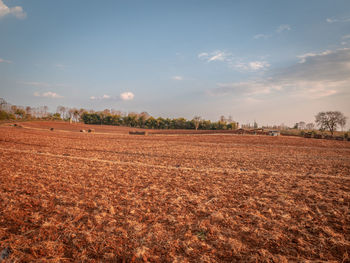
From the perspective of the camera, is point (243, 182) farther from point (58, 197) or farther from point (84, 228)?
point (58, 197)

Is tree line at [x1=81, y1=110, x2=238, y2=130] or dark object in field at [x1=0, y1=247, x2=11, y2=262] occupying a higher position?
tree line at [x1=81, y1=110, x2=238, y2=130]

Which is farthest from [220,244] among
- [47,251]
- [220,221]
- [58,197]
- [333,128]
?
[333,128]

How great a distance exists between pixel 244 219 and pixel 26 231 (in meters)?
4.52

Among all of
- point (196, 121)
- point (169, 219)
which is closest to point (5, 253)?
point (169, 219)

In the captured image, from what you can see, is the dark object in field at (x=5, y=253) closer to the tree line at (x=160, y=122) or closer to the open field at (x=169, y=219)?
the open field at (x=169, y=219)

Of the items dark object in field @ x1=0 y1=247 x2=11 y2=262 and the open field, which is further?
the open field

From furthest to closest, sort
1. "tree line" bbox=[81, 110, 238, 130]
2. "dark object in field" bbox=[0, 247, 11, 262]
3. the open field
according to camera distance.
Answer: "tree line" bbox=[81, 110, 238, 130] → the open field → "dark object in field" bbox=[0, 247, 11, 262]

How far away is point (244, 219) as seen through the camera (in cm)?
380

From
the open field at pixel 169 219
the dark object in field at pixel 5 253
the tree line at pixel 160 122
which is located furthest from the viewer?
the tree line at pixel 160 122

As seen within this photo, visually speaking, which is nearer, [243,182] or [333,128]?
[243,182]

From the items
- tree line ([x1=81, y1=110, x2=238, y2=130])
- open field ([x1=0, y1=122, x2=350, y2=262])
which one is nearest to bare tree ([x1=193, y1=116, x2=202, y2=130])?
tree line ([x1=81, y1=110, x2=238, y2=130])

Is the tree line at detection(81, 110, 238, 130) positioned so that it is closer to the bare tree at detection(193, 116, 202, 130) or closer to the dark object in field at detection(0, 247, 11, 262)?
the bare tree at detection(193, 116, 202, 130)

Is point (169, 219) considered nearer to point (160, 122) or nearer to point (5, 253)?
point (5, 253)

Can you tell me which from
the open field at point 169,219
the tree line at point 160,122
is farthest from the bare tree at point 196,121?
the open field at point 169,219
